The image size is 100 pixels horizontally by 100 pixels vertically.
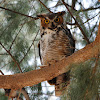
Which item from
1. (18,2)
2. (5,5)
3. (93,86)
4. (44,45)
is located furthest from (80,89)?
(18,2)

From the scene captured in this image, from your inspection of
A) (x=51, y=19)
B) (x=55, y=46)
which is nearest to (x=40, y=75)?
(x=55, y=46)

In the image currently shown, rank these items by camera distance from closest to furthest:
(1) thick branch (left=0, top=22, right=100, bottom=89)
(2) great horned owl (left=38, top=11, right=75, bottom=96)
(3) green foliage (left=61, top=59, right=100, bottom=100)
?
(3) green foliage (left=61, top=59, right=100, bottom=100) < (1) thick branch (left=0, top=22, right=100, bottom=89) < (2) great horned owl (left=38, top=11, right=75, bottom=96)

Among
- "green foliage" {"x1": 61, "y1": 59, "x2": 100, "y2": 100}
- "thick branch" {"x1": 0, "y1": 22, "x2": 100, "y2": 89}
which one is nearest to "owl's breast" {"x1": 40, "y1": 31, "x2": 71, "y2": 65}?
"thick branch" {"x1": 0, "y1": 22, "x2": 100, "y2": 89}

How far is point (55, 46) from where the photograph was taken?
2.08 metres

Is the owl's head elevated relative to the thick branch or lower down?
elevated

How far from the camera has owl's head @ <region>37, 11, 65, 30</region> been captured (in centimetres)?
213

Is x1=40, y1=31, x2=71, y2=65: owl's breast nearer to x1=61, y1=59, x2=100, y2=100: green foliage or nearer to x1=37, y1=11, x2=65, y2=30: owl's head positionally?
x1=37, y1=11, x2=65, y2=30: owl's head

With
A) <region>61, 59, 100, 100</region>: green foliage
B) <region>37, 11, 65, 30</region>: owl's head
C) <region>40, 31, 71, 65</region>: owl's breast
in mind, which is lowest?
<region>61, 59, 100, 100</region>: green foliage

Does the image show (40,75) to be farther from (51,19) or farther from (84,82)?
(51,19)

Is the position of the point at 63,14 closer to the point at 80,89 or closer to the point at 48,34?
the point at 48,34

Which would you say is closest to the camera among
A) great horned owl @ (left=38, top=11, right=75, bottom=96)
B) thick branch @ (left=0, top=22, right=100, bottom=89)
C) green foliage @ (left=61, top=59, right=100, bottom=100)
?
Answer: green foliage @ (left=61, top=59, right=100, bottom=100)

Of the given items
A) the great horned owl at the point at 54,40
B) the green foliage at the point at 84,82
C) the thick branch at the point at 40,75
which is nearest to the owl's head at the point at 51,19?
the great horned owl at the point at 54,40

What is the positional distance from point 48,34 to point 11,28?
461 millimetres

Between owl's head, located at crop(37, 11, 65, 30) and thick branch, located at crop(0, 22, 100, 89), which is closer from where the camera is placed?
thick branch, located at crop(0, 22, 100, 89)
